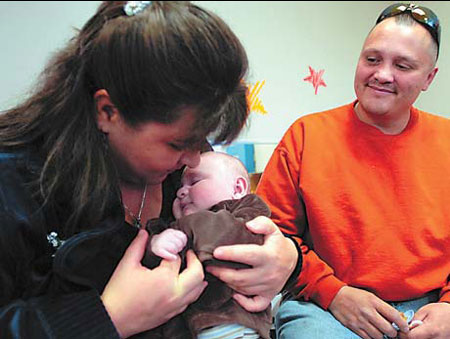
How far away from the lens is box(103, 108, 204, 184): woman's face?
824 millimetres

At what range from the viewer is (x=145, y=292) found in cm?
79

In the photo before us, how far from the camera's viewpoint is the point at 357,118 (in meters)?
1.44

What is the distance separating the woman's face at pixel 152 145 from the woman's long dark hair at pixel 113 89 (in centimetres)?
2

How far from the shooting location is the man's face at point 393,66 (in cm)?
134

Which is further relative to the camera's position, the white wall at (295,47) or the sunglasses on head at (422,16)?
the white wall at (295,47)

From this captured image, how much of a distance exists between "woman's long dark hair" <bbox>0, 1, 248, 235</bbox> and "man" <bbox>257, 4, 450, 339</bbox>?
0.54 metres

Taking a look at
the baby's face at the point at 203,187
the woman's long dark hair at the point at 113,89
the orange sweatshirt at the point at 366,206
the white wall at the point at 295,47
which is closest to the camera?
the woman's long dark hair at the point at 113,89

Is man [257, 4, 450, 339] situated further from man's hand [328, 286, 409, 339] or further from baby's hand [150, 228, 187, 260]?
baby's hand [150, 228, 187, 260]

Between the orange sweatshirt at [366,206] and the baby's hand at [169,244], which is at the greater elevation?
the baby's hand at [169,244]

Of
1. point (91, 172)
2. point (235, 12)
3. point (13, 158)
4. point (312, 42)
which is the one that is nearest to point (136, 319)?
point (91, 172)

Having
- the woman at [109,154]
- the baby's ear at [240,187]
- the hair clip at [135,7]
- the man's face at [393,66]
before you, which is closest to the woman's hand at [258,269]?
the woman at [109,154]

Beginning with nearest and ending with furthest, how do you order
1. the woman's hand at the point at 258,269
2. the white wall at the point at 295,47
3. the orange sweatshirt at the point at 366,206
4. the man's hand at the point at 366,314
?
the woman's hand at the point at 258,269, the man's hand at the point at 366,314, the orange sweatshirt at the point at 366,206, the white wall at the point at 295,47

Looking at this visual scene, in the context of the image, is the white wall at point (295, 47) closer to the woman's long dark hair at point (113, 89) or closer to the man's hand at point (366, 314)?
the man's hand at point (366, 314)

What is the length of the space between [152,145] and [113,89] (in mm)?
133
